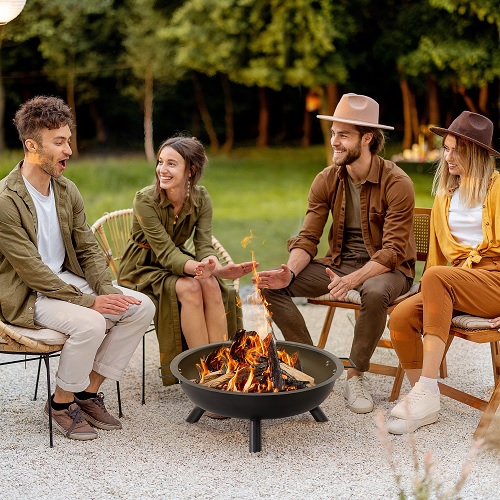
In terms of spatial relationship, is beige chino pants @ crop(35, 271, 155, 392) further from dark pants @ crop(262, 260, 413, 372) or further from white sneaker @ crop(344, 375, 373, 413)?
white sneaker @ crop(344, 375, 373, 413)

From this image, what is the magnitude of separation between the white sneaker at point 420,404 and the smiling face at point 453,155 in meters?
1.06

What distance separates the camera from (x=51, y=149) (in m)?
3.53

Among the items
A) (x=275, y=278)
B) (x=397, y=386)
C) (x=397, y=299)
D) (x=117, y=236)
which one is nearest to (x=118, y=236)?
(x=117, y=236)

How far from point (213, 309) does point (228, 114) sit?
806 centimetres

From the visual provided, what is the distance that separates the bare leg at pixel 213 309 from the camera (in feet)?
13.2

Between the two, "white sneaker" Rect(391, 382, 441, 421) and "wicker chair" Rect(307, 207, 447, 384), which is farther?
"wicker chair" Rect(307, 207, 447, 384)

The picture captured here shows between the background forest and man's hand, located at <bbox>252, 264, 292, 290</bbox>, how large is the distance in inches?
219

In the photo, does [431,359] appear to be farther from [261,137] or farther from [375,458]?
[261,137]

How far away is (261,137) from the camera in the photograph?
1187 centimetres

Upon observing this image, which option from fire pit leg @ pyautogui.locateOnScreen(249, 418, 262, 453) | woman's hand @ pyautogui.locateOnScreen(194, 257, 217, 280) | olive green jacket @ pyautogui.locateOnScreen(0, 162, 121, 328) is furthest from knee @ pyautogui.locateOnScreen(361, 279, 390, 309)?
olive green jacket @ pyautogui.locateOnScreen(0, 162, 121, 328)

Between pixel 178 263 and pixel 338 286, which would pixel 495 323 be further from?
pixel 178 263

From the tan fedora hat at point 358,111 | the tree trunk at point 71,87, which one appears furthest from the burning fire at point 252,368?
the tree trunk at point 71,87

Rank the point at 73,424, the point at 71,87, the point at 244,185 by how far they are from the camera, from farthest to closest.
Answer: the point at 244,185 → the point at 71,87 → the point at 73,424

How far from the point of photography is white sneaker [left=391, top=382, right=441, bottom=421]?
11.8 feet
